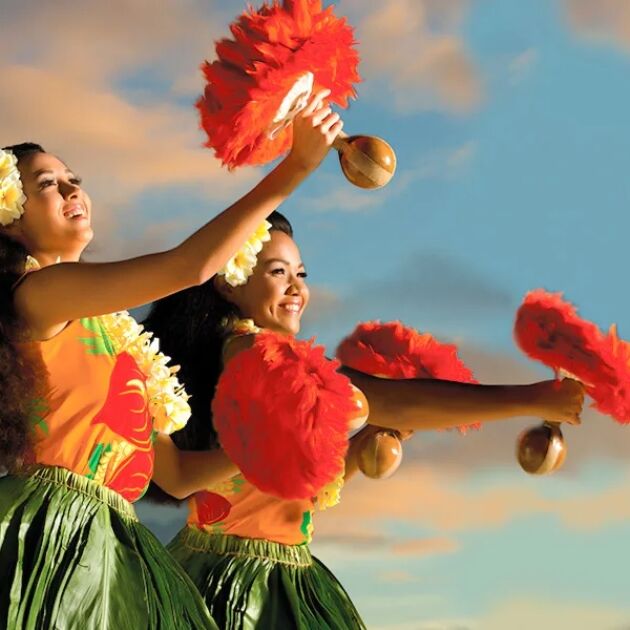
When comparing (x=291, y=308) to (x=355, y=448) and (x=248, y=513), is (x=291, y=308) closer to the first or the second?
(x=355, y=448)

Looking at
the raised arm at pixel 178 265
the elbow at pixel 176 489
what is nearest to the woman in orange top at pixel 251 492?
the elbow at pixel 176 489

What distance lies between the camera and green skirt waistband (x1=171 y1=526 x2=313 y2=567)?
3328mm

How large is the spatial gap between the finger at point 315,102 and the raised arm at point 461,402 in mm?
Answer: 755

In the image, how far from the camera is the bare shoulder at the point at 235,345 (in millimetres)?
3238

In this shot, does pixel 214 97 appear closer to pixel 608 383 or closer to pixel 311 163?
pixel 311 163

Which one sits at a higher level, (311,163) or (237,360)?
(311,163)

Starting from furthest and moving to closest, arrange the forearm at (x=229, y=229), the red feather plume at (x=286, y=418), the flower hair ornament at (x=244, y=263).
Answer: the flower hair ornament at (x=244, y=263) < the red feather plume at (x=286, y=418) < the forearm at (x=229, y=229)

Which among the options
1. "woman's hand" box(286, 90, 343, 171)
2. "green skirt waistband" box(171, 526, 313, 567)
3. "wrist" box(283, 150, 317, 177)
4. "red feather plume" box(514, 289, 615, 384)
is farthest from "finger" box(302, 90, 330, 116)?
"green skirt waistband" box(171, 526, 313, 567)

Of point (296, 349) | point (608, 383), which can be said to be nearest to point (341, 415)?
point (296, 349)

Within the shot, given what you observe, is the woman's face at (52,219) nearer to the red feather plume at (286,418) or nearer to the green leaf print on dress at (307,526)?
the red feather plume at (286,418)

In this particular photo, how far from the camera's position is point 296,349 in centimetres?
281

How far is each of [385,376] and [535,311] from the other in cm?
47

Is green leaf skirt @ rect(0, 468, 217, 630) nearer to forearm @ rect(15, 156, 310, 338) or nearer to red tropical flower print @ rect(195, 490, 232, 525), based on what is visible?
forearm @ rect(15, 156, 310, 338)

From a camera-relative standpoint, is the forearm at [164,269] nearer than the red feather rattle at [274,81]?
Yes
